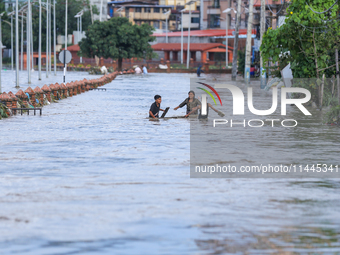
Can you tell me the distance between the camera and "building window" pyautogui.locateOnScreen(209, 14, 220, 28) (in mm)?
Result: 116012

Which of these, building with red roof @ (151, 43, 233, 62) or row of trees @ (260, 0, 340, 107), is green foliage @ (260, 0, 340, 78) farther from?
building with red roof @ (151, 43, 233, 62)

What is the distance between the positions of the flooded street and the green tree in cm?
7321

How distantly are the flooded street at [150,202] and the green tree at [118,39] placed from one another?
73209 millimetres

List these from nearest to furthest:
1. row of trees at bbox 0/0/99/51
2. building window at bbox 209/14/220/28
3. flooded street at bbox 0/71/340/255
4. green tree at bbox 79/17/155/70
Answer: flooded street at bbox 0/71/340/255 < green tree at bbox 79/17/155/70 < row of trees at bbox 0/0/99/51 < building window at bbox 209/14/220/28

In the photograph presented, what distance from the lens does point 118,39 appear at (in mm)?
90375

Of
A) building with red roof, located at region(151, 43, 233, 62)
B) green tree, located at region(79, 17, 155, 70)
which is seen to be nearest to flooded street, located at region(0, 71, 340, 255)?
green tree, located at region(79, 17, 155, 70)

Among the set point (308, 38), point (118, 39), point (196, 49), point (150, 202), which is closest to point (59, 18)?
point (196, 49)

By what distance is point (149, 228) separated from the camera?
25.0 feet

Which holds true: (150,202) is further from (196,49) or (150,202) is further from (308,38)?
(196,49)

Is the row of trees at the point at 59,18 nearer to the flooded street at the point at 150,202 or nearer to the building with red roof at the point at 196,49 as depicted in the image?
the building with red roof at the point at 196,49

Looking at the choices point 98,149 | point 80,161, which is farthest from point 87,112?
point 80,161

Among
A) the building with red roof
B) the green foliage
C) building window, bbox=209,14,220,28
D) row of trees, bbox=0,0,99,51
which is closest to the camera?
the green foliage

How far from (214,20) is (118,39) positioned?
100 feet

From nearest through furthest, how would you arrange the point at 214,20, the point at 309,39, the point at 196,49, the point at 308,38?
1. the point at 309,39
2. the point at 308,38
3. the point at 196,49
4. the point at 214,20
